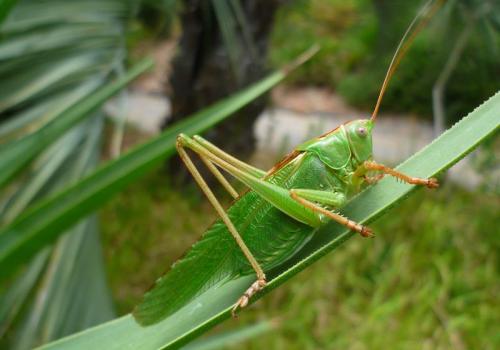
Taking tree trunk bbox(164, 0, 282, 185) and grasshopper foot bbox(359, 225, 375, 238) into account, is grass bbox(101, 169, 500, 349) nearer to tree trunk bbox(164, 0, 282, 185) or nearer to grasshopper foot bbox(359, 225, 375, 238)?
tree trunk bbox(164, 0, 282, 185)

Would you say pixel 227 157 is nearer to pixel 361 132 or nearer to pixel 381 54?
pixel 361 132

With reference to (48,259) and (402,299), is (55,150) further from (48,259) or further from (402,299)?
(402,299)

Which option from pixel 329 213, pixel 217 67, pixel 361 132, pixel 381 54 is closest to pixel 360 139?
pixel 361 132

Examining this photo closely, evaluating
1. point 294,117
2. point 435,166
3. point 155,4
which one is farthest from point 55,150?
point 294,117

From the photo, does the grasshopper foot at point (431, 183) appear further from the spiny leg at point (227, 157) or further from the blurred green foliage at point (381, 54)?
the blurred green foliage at point (381, 54)

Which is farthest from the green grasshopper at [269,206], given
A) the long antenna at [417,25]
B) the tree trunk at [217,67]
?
the tree trunk at [217,67]

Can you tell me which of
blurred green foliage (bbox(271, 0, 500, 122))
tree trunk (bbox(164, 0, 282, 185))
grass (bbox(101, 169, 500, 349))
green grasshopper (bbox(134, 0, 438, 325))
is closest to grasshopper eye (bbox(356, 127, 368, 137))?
green grasshopper (bbox(134, 0, 438, 325))
